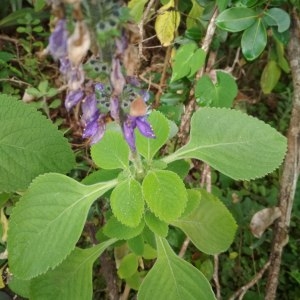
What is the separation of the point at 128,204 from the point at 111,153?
180mm

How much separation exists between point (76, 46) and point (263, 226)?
1309mm

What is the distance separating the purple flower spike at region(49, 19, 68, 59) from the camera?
2.97 ft

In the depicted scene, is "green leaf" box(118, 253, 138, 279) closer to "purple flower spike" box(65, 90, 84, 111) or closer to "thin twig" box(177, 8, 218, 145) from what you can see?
"thin twig" box(177, 8, 218, 145)

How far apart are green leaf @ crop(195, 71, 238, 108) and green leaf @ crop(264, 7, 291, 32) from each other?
0.26 meters

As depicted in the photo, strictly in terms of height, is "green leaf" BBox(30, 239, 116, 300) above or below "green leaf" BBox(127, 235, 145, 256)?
below

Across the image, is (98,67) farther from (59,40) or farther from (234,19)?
(234,19)

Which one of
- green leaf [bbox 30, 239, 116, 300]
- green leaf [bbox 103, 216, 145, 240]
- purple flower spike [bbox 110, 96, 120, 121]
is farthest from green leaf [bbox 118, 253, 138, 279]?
purple flower spike [bbox 110, 96, 120, 121]

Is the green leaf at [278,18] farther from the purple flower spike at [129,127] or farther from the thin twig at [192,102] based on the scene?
the purple flower spike at [129,127]

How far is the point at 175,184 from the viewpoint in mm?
1326

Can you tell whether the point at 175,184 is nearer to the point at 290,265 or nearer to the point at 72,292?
the point at 72,292

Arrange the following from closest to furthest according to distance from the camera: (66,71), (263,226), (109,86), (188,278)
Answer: (66,71) → (109,86) → (188,278) → (263,226)

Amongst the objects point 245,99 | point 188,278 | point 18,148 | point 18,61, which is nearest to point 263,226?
point 188,278

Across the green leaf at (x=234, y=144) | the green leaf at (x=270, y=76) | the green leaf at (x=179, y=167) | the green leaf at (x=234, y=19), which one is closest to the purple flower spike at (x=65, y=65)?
the green leaf at (x=234, y=144)

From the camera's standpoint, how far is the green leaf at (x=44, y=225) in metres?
1.32
